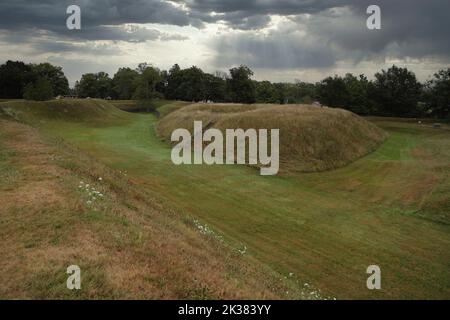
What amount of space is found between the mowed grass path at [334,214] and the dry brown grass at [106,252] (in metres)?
4.72

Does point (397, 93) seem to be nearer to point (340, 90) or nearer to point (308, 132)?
point (340, 90)

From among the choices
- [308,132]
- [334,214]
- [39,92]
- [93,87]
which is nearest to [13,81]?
[39,92]

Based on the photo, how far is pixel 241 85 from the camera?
11388 cm

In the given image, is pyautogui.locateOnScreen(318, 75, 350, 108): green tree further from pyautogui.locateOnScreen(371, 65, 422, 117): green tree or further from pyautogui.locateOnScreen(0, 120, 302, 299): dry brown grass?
pyautogui.locateOnScreen(0, 120, 302, 299): dry brown grass

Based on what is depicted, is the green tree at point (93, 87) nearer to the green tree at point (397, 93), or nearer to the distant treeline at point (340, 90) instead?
the distant treeline at point (340, 90)

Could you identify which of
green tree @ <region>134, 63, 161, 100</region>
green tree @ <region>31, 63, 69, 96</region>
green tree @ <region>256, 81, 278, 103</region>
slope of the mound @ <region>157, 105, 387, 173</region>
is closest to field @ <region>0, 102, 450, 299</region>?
slope of the mound @ <region>157, 105, 387, 173</region>

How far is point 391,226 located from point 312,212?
5.31 m

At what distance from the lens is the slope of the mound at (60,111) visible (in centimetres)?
7200

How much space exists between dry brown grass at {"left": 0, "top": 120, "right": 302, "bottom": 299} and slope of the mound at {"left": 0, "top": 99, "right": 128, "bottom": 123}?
185 ft

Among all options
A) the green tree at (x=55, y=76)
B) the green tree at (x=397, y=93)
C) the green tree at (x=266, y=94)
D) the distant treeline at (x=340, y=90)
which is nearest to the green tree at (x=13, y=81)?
the distant treeline at (x=340, y=90)

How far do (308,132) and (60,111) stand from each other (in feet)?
170

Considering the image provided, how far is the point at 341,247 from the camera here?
2255 centimetres

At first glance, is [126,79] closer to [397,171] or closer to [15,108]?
[15,108]
